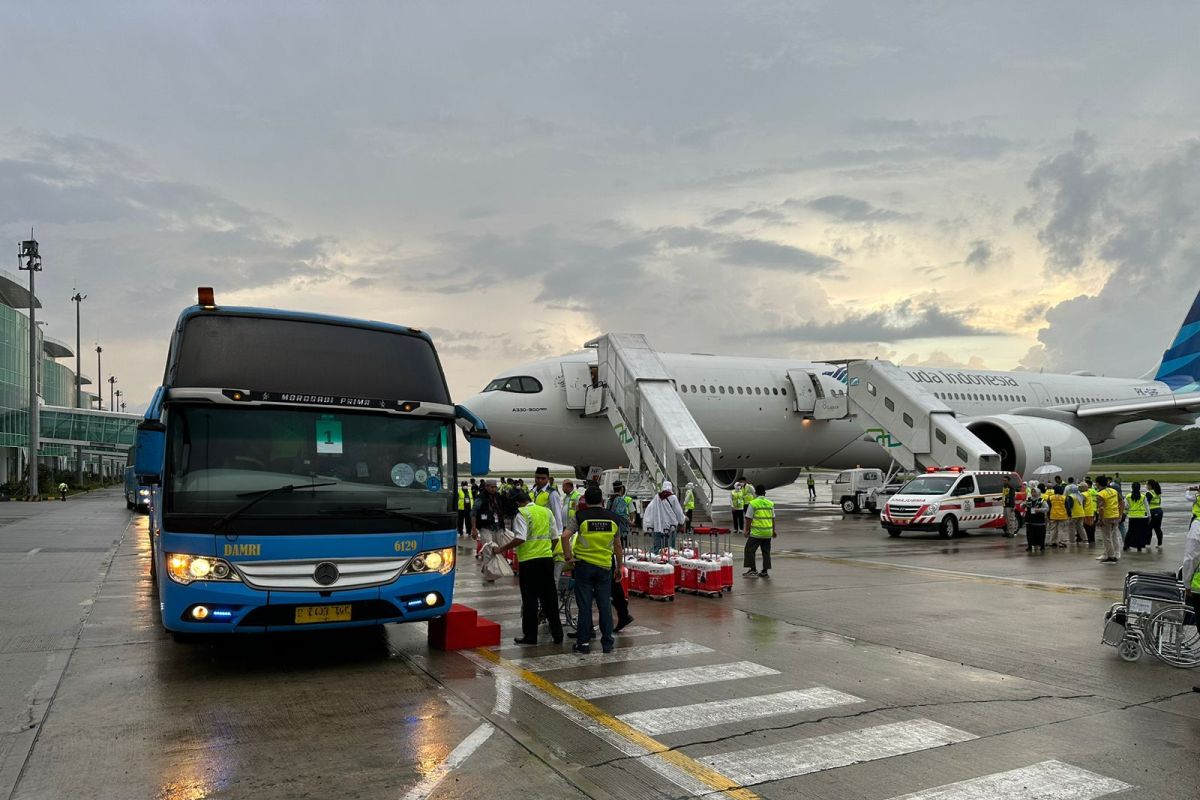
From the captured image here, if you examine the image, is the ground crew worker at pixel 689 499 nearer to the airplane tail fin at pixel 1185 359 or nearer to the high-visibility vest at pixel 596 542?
the high-visibility vest at pixel 596 542

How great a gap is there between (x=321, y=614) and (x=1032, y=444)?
2615cm

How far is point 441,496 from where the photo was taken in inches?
345

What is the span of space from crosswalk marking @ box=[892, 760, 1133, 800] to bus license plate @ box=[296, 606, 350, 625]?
16.0ft

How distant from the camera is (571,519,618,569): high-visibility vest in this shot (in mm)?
9219

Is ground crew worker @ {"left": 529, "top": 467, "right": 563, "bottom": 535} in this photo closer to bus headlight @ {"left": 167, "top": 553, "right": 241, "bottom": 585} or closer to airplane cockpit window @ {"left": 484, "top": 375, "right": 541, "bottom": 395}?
bus headlight @ {"left": 167, "top": 553, "right": 241, "bottom": 585}

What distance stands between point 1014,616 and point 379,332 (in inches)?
322

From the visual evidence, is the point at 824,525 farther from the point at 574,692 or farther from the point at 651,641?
the point at 574,692

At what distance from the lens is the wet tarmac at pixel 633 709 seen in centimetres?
547

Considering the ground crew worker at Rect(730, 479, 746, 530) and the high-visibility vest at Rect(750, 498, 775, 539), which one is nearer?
the high-visibility vest at Rect(750, 498, 775, 539)

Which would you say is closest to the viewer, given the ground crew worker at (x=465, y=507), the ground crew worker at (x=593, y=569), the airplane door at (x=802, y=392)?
the ground crew worker at (x=593, y=569)

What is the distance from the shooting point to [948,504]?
2253cm

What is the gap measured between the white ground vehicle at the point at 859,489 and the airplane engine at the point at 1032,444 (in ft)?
12.8

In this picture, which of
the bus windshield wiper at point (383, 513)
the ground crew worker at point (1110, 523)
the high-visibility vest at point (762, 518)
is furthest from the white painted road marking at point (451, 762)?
the ground crew worker at point (1110, 523)

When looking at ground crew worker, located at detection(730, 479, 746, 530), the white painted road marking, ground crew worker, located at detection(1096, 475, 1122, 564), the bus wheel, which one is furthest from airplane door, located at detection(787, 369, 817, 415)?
the white painted road marking
